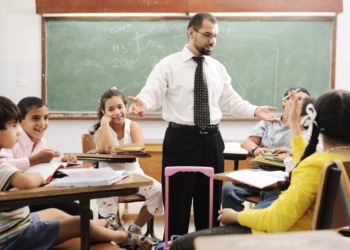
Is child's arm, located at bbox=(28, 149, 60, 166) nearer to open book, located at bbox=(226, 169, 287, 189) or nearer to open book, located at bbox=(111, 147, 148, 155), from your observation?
open book, located at bbox=(111, 147, 148, 155)

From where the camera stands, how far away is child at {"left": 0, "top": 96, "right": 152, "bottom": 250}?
1.47 m

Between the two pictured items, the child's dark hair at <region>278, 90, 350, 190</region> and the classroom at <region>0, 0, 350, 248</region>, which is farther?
the classroom at <region>0, 0, 350, 248</region>

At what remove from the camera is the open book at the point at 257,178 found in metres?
1.79

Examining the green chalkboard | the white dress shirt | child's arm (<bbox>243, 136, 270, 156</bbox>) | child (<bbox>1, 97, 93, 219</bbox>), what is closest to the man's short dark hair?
the white dress shirt

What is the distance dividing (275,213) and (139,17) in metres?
3.63

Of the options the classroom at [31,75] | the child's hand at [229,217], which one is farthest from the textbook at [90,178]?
the classroom at [31,75]

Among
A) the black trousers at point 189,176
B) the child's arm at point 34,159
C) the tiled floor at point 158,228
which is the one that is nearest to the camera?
the child's arm at point 34,159

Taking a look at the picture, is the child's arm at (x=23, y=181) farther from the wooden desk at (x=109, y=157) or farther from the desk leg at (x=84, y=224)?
the wooden desk at (x=109, y=157)

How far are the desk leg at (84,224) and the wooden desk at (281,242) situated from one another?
3.71ft

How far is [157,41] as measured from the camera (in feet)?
15.2

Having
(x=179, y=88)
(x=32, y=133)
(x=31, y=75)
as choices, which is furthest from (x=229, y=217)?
(x=31, y=75)

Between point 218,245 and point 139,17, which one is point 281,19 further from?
point 218,245

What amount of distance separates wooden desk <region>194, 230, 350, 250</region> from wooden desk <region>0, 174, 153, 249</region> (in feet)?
3.59

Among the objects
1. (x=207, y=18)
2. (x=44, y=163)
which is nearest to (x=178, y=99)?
(x=207, y=18)
